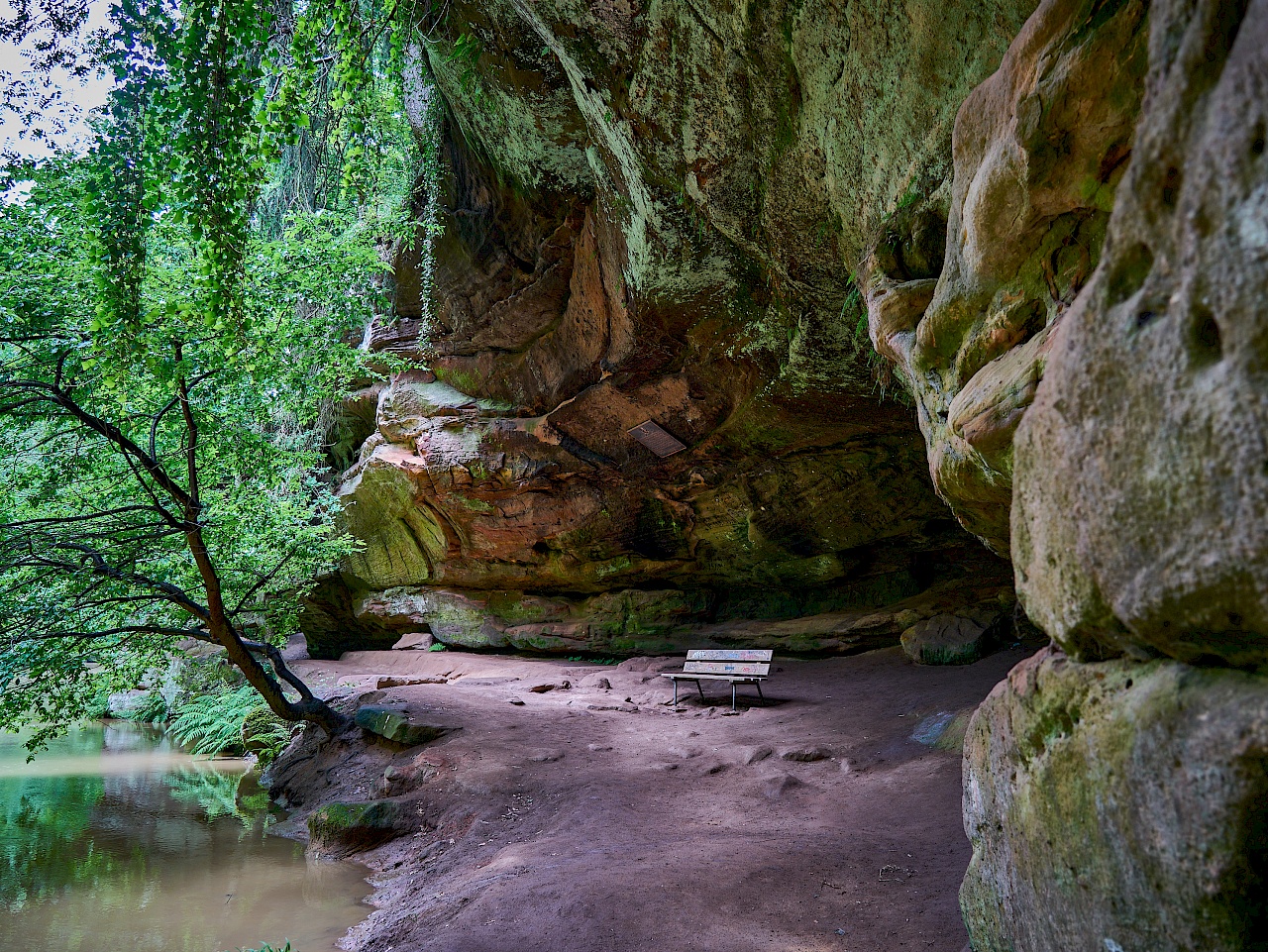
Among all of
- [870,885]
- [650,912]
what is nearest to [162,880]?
[650,912]

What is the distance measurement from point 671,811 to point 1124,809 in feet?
16.6

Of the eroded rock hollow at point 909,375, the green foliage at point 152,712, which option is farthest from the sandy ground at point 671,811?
the green foliage at point 152,712

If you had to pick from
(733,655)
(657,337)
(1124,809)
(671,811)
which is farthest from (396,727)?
(1124,809)

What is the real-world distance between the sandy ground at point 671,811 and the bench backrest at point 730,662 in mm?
545

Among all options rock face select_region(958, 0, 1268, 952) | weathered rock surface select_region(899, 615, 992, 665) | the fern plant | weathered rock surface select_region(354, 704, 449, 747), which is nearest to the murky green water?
weathered rock surface select_region(354, 704, 449, 747)

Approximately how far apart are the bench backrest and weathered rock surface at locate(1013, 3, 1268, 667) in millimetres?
8692

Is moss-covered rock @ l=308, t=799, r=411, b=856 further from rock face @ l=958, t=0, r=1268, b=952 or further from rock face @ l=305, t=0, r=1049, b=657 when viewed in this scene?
rock face @ l=305, t=0, r=1049, b=657

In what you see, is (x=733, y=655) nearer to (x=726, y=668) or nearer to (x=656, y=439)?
(x=726, y=668)

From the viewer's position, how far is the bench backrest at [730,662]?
10602 mm

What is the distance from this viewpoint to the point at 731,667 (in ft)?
35.4

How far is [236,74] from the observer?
4.99 metres

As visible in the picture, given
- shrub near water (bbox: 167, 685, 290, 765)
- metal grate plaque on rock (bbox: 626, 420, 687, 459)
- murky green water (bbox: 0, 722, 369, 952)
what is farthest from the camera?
metal grate plaque on rock (bbox: 626, 420, 687, 459)

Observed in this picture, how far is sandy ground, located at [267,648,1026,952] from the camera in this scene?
13.8 ft

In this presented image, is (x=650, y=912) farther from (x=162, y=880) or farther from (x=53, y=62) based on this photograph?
(x=53, y=62)
